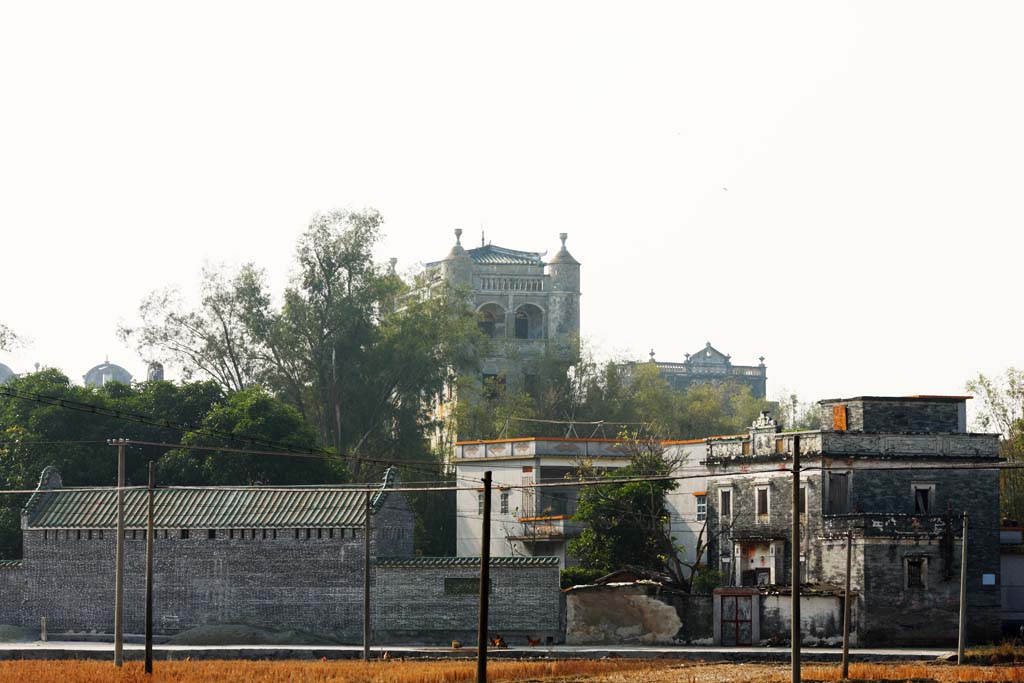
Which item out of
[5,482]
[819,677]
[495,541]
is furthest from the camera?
[495,541]

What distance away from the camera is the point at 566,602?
5681 centimetres

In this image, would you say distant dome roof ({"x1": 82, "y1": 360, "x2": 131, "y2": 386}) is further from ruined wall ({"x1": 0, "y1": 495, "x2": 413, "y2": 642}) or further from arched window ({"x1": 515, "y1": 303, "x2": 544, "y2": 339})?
ruined wall ({"x1": 0, "y1": 495, "x2": 413, "y2": 642})

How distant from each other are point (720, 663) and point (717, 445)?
1697 cm

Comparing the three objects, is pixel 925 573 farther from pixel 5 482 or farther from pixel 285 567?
pixel 5 482

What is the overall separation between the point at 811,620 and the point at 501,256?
57887mm

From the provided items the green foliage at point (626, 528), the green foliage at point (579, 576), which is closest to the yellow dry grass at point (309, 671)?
the green foliage at point (579, 576)

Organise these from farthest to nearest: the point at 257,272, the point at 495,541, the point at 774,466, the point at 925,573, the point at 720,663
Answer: the point at 257,272 < the point at 495,541 < the point at 774,466 < the point at 925,573 < the point at 720,663

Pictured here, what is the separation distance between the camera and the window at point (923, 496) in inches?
2333

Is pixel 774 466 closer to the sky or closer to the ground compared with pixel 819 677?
closer to the sky

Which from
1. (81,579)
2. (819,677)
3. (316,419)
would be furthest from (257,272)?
(819,677)

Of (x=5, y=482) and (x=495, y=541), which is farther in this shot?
(x=495, y=541)

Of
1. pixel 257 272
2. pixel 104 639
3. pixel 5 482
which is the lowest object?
pixel 104 639

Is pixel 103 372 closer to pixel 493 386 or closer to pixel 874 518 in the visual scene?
pixel 493 386

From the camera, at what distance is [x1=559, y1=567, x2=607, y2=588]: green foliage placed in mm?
62250
